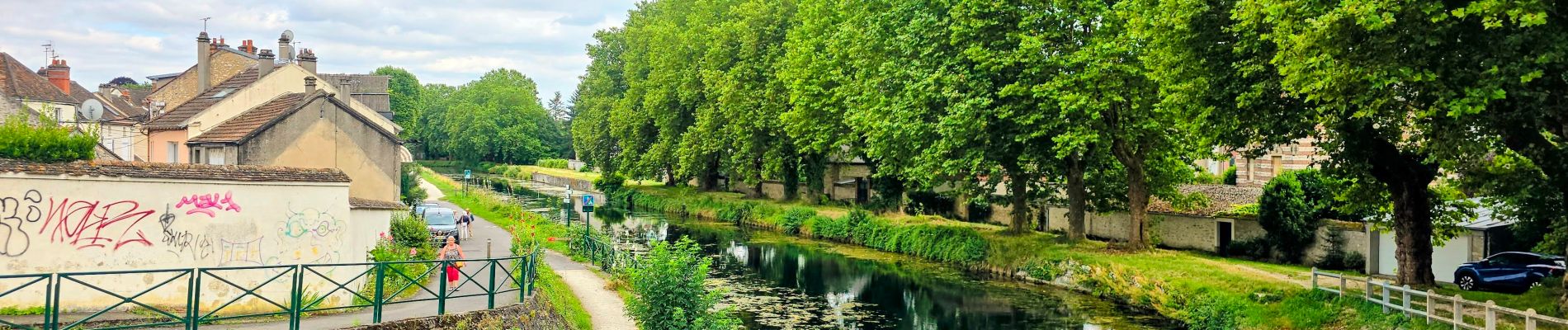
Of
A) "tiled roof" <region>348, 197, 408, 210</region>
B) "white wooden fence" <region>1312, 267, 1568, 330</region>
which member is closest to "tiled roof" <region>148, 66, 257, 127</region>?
"tiled roof" <region>348, 197, 408, 210</region>

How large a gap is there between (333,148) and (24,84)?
102ft

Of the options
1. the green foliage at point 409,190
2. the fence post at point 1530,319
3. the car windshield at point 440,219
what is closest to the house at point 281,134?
the car windshield at point 440,219

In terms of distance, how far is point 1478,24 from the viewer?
16.9 m

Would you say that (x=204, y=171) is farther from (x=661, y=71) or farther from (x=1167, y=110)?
(x=661, y=71)

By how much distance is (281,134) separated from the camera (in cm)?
2647

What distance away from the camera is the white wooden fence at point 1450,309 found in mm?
16672

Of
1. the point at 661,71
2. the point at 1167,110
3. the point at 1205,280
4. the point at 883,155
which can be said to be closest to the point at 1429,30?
the point at 1167,110

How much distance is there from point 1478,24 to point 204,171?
18355mm

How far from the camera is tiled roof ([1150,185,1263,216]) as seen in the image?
35906mm

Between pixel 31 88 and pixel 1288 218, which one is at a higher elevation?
pixel 31 88

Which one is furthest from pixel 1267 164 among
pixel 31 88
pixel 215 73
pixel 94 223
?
pixel 31 88

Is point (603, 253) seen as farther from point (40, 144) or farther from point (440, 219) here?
point (40, 144)

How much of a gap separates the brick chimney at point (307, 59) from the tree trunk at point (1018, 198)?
23.7 m

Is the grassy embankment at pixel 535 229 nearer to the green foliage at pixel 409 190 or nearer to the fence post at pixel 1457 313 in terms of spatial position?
the green foliage at pixel 409 190
